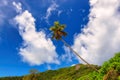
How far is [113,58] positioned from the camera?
100750mm

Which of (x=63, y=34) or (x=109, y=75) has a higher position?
(x=63, y=34)

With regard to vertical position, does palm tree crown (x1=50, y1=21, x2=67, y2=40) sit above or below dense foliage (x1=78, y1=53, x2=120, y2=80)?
above

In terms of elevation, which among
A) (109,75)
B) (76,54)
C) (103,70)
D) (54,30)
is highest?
(54,30)

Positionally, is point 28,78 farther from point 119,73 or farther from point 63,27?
point 119,73

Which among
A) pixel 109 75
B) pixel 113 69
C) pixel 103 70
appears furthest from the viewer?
pixel 103 70

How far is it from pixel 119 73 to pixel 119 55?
10.5 m

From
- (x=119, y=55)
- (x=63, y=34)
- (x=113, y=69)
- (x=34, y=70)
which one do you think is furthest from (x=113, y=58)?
(x=34, y=70)

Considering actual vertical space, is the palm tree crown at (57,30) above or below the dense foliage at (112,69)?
above

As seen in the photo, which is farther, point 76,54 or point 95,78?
point 76,54

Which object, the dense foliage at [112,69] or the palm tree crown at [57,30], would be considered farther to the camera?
the palm tree crown at [57,30]

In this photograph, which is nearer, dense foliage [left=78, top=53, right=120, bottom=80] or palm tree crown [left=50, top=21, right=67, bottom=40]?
dense foliage [left=78, top=53, right=120, bottom=80]

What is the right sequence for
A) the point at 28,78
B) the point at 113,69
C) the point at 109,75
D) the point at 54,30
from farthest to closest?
1. the point at 28,78
2. the point at 54,30
3. the point at 113,69
4. the point at 109,75

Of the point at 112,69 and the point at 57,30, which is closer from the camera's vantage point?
the point at 112,69

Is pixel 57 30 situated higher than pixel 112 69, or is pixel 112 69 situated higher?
pixel 57 30
